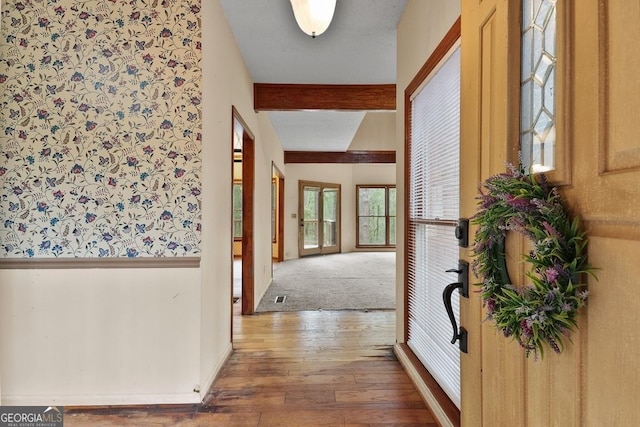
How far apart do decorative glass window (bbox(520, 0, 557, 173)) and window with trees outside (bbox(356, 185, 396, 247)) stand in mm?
8553

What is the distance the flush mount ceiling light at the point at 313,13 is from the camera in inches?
63.3

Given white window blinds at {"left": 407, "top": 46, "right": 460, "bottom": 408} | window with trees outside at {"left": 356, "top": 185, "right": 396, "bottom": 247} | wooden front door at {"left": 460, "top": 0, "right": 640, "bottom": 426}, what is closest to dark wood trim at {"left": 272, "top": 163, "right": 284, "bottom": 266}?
window with trees outside at {"left": 356, "top": 185, "right": 396, "bottom": 247}

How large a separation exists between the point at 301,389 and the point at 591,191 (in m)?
1.96

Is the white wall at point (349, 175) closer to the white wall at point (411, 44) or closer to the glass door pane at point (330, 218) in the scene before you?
the glass door pane at point (330, 218)

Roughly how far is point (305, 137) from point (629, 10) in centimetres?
559

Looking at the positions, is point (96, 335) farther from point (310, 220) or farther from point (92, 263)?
point (310, 220)

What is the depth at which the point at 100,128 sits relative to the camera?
72.8 inches

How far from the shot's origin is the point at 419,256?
2.16 m

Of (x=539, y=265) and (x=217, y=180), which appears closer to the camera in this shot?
(x=539, y=265)

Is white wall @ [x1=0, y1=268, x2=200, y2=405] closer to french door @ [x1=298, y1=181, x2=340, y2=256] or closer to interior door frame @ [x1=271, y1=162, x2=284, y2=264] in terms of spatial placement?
interior door frame @ [x1=271, y1=162, x2=284, y2=264]

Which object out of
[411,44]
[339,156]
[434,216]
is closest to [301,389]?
[434,216]

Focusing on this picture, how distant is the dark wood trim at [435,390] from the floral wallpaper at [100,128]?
60.2 inches

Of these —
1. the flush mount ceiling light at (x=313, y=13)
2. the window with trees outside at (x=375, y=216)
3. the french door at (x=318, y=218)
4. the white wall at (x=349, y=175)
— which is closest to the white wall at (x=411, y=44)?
the flush mount ceiling light at (x=313, y=13)

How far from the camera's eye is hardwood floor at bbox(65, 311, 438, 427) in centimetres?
177
